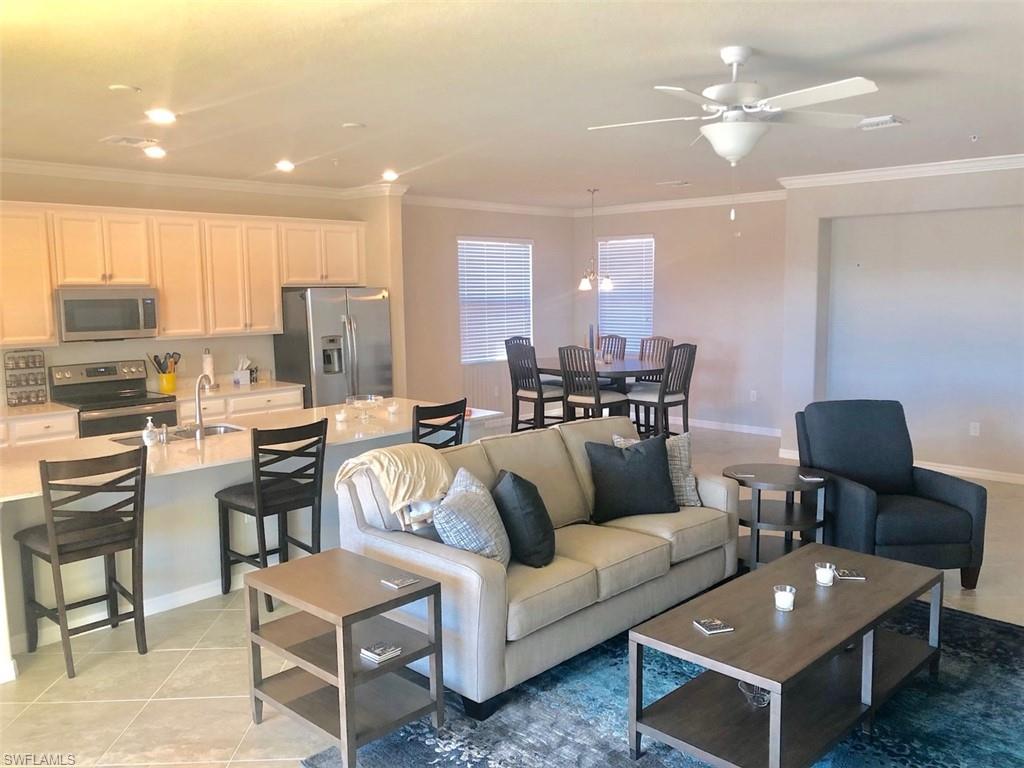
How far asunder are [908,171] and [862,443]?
287cm

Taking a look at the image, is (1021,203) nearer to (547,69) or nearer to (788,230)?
(788,230)

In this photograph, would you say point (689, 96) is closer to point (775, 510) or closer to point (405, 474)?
point (405, 474)

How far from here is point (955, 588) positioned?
13.7 feet

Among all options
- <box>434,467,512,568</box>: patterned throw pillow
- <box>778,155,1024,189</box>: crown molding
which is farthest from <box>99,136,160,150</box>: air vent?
<box>778,155,1024,189</box>: crown molding

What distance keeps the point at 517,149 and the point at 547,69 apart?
1.86m

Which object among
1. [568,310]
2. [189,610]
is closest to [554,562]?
[189,610]

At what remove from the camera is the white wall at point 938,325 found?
628 cm

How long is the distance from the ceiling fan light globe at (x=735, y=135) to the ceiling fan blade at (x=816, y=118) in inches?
4.5

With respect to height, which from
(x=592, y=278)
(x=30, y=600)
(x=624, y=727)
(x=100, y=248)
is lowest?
(x=624, y=727)

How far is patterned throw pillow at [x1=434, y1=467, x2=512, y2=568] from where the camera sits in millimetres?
2998

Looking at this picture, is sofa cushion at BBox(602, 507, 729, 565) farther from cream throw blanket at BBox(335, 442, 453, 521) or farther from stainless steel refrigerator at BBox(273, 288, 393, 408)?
stainless steel refrigerator at BBox(273, 288, 393, 408)

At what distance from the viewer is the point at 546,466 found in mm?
3840

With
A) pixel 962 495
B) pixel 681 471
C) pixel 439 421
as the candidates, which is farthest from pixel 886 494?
pixel 439 421

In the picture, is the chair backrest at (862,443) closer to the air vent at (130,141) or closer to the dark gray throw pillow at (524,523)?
the dark gray throw pillow at (524,523)
